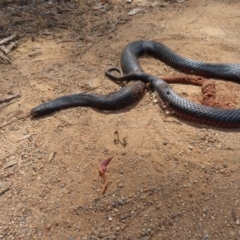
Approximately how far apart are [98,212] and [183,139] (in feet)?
4.48

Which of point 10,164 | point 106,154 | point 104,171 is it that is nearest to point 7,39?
point 10,164

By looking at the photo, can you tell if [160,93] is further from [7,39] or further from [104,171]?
[7,39]

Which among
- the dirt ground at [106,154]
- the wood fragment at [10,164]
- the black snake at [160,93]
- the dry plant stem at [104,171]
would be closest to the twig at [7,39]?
the dirt ground at [106,154]

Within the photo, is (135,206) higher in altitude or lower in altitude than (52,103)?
lower

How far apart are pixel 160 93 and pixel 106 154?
126cm

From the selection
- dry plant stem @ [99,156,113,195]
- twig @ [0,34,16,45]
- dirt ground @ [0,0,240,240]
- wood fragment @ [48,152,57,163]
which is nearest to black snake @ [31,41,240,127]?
dirt ground @ [0,0,240,240]

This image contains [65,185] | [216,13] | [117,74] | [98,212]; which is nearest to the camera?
[98,212]

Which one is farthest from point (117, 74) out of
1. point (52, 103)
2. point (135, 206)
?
point (135, 206)

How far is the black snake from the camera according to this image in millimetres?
3859

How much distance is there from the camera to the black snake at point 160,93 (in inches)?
152

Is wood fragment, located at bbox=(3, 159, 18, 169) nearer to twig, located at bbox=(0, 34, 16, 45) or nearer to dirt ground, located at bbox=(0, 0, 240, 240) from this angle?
dirt ground, located at bbox=(0, 0, 240, 240)

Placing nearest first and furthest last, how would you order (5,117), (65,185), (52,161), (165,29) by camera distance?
(65,185) < (52,161) < (5,117) < (165,29)

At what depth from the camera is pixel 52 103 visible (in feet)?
13.9

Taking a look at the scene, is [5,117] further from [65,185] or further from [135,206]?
[135,206]
